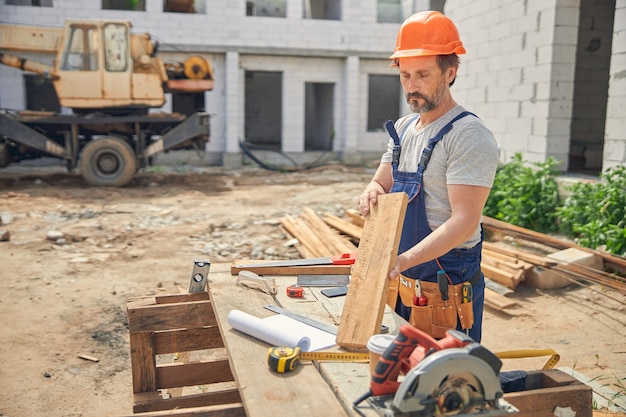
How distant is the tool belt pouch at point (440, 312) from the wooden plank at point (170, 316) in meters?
1.06

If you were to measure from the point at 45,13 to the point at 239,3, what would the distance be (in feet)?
17.9

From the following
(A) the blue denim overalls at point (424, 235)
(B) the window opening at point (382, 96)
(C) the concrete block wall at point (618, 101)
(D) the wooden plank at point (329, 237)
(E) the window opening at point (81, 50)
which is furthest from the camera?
(B) the window opening at point (382, 96)

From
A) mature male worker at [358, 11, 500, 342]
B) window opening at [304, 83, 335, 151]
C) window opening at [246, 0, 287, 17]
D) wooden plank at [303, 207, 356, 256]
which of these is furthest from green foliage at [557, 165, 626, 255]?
window opening at [246, 0, 287, 17]

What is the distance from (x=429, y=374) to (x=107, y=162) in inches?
489

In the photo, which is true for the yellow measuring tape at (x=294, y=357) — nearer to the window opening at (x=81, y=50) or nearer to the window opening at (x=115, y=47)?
the window opening at (x=115, y=47)

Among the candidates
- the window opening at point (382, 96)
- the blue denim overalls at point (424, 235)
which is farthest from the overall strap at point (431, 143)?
the window opening at point (382, 96)

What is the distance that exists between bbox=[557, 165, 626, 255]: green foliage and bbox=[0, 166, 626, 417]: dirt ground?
2.91ft

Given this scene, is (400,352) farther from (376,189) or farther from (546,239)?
(546,239)

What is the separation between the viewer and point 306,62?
18.7 m

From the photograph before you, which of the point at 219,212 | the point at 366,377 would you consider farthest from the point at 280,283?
the point at 219,212

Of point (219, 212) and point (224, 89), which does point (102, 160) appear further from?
point (224, 89)

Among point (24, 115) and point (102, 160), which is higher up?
point (24, 115)

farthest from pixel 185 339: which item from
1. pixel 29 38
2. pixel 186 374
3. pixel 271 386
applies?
pixel 29 38

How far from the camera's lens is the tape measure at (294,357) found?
6.43 ft
